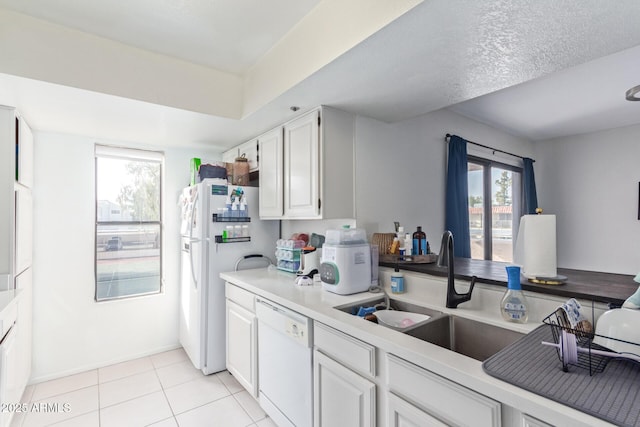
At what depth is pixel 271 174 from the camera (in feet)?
8.50

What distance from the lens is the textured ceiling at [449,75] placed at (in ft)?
3.85

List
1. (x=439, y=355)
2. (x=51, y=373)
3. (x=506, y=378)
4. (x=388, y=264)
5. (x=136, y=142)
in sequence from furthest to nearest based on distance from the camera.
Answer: (x=136, y=142) → (x=51, y=373) → (x=388, y=264) → (x=439, y=355) → (x=506, y=378)

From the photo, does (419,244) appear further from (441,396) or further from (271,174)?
(271,174)

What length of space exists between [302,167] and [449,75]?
1.10 meters

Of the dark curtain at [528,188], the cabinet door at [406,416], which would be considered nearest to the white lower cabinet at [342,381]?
the cabinet door at [406,416]

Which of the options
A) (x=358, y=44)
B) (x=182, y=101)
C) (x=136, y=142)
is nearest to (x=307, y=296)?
(x=358, y=44)

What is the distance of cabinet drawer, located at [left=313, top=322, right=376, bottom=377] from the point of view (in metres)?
1.26

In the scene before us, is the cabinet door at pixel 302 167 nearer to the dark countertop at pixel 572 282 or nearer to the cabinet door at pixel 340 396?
the dark countertop at pixel 572 282

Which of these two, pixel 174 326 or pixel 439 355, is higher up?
pixel 439 355

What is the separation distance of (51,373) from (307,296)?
2.56 m

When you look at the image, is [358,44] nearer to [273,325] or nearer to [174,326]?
[273,325]

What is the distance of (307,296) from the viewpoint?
6.05ft

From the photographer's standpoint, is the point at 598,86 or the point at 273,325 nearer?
the point at 273,325

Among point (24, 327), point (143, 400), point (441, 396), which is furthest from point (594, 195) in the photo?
point (24, 327)
